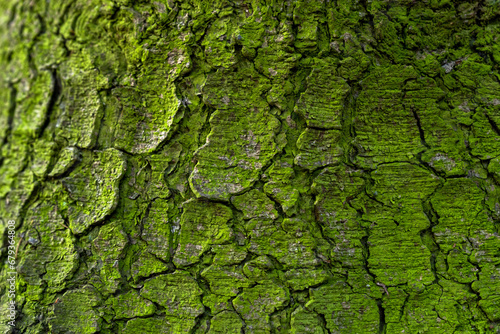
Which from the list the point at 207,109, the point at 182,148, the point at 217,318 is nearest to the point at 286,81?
the point at 207,109

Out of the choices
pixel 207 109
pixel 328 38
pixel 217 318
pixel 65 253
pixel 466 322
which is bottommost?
pixel 466 322

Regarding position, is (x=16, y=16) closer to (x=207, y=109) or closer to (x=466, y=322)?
(x=207, y=109)

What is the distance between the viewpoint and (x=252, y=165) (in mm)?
904

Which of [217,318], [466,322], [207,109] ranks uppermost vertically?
[207,109]

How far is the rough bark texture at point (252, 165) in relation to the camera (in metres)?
0.89

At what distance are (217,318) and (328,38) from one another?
0.87 m

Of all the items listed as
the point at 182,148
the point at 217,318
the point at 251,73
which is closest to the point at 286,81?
the point at 251,73

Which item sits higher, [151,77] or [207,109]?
[151,77]

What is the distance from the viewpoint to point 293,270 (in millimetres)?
891

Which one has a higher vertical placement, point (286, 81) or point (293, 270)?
point (286, 81)

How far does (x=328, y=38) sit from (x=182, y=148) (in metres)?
0.54

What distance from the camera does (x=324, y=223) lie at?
899 mm

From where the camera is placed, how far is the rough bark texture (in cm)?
89

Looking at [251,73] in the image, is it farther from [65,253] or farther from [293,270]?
[65,253]
